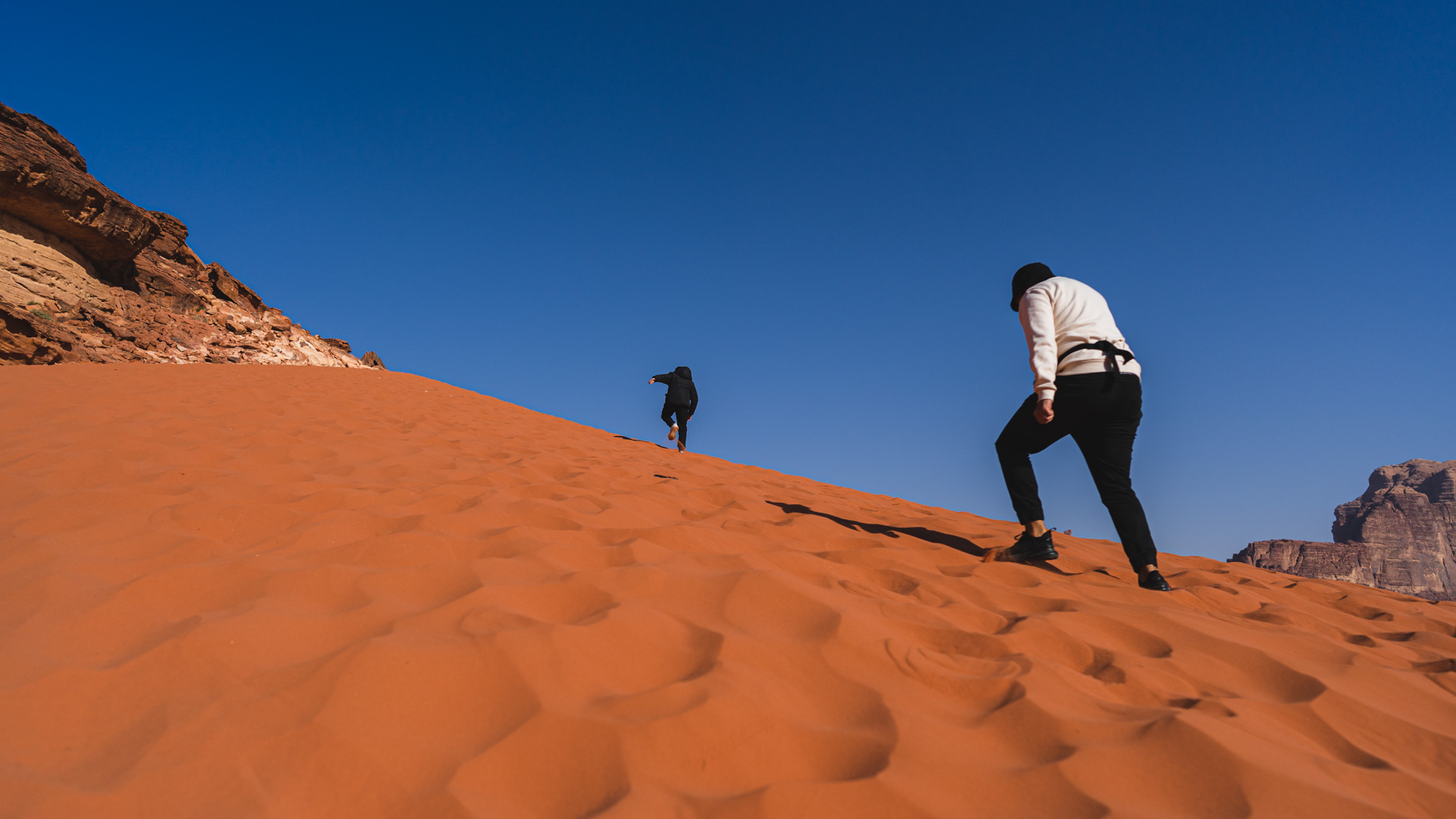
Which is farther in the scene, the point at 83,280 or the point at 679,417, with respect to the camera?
the point at 83,280

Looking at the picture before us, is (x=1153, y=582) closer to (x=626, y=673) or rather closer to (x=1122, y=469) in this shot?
(x=1122, y=469)

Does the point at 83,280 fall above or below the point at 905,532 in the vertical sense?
above

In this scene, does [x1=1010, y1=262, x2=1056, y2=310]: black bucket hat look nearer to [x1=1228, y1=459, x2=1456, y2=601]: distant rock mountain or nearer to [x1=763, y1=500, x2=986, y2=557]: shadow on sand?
[x1=763, y1=500, x2=986, y2=557]: shadow on sand

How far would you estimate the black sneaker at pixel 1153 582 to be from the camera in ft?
8.84

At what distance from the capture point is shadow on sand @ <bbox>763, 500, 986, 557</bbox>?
3.37m

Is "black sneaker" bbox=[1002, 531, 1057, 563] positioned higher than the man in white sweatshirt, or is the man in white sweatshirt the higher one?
the man in white sweatshirt

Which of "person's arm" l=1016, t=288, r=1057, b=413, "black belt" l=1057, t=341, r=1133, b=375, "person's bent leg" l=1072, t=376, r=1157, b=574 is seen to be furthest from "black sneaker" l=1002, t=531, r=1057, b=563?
"black belt" l=1057, t=341, r=1133, b=375

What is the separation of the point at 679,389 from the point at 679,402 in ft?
0.75

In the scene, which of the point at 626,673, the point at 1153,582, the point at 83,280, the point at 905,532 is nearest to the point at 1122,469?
the point at 1153,582

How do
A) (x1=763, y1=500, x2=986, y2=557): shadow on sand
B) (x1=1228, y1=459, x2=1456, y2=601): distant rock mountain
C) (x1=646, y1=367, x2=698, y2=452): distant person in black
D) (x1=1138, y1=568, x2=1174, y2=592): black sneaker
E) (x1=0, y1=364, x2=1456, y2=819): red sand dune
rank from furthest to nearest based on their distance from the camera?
(x1=1228, y1=459, x2=1456, y2=601): distant rock mountain < (x1=646, y1=367, x2=698, y2=452): distant person in black < (x1=763, y1=500, x2=986, y2=557): shadow on sand < (x1=1138, y1=568, x2=1174, y2=592): black sneaker < (x1=0, y1=364, x2=1456, y2=819): red sand dune

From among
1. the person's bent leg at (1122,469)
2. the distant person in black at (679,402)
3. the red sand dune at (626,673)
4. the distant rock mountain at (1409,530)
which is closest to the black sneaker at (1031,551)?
the red sand dune at (626,673)

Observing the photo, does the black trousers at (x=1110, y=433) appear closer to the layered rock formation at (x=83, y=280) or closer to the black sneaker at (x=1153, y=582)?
the black sneaker at (x=1153, y=582)

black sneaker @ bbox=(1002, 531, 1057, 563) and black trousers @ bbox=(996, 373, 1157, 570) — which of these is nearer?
black trousers @ bbox=(996, 373, 1157, 570)

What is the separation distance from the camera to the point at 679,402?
9.97m
